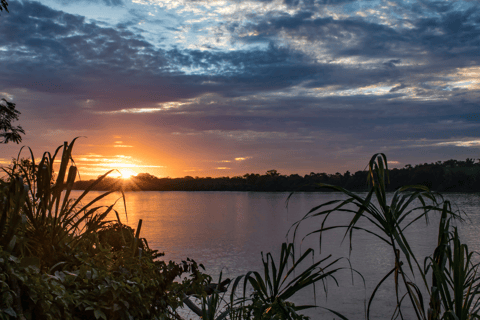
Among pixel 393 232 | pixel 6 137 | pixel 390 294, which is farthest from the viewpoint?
pixel 6 137

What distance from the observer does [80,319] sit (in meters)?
1.81

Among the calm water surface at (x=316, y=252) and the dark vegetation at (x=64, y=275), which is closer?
the dark vegetation at (x=64, y=275)

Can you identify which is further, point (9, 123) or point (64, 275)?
point (9, 123)

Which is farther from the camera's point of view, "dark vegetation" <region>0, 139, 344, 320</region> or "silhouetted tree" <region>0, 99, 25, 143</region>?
"silhouetted tree" <region>0, 99, 25, 143</region>

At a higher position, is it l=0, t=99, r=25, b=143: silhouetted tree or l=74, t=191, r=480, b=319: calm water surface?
l=0, t=99, r=25, b=143: silhouetted tree

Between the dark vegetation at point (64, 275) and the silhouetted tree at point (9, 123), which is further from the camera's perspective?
the silhouetted tree at point (9, 123)

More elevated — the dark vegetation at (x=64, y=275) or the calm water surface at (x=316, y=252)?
the dark vegetation at (x=64, y=275)

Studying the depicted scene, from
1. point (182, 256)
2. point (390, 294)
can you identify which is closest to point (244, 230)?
point (182, 256)

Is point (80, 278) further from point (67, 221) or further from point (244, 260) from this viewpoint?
point (244, 260)

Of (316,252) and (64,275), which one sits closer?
(64,275)

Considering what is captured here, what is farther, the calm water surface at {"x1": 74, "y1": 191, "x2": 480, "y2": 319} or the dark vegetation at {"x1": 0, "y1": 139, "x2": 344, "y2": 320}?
the calm water surface at {"x1": 74, "y1": 191, "x2": 480, "y2": 319}

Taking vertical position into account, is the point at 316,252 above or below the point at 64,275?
below

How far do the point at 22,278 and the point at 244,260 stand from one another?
16992 mm

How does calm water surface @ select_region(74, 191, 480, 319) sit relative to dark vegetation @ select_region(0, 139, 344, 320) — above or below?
below
